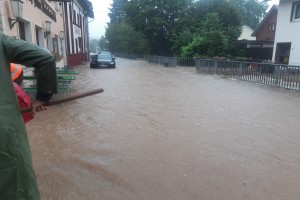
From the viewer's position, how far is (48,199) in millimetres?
3234

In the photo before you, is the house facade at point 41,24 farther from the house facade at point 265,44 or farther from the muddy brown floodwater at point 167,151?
the house facade at point 265,44

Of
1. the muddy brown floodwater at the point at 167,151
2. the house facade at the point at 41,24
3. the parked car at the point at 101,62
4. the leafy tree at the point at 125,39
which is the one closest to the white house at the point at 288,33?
the muddy brown floodwater at the point at 167,151

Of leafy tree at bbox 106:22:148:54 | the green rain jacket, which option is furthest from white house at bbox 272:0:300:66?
leafy tree at bbox 106:22:148:54

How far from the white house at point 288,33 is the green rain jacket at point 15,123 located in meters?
18.1

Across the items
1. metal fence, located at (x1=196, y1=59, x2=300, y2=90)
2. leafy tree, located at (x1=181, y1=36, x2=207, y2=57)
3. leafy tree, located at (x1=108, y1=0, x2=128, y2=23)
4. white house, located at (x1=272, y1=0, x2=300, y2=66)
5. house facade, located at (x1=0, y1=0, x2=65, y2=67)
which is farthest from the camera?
leafy tree, located at (x1=108, y1=0, x2=128, y2=23)

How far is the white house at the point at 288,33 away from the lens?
1756 centimetres

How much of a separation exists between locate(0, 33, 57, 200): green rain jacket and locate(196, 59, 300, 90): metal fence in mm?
11363

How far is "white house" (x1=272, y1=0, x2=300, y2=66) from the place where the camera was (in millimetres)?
17562

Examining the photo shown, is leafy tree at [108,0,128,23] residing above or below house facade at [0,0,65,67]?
above

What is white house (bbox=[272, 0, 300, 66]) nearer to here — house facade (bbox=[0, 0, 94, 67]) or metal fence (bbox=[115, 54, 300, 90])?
metal fence (bbox=[115, 54, 300, 90])

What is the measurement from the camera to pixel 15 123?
1.59m

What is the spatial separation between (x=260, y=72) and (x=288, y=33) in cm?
664

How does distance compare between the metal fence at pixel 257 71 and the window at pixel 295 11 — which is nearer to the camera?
the metal fence at pixel 257 71

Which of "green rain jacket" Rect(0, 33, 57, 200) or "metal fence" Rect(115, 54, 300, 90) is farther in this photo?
"metal fence" Rect(115, 54, 300, 90)
